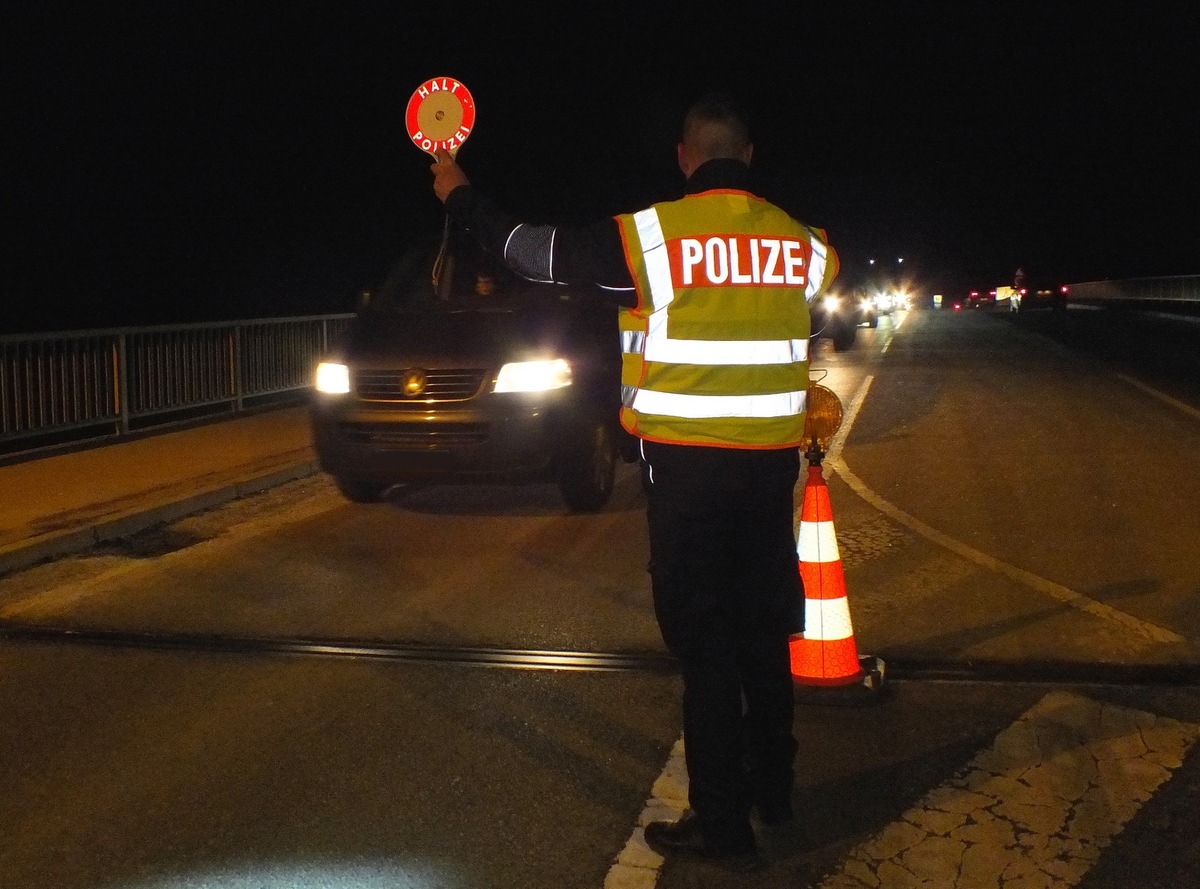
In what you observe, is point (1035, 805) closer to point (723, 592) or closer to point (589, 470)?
point (723, 592)

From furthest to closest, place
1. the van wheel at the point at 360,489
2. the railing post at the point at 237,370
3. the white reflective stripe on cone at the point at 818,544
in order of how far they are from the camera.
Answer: the railing post at the point at 237,370 → the van wheel at the point at 360,489 → the white reflective stripe on cone at the point at 818,544

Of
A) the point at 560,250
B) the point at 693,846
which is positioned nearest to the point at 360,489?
the point at 693,846

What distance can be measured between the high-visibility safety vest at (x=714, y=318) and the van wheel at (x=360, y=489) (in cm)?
615

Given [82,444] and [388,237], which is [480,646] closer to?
[82,444]

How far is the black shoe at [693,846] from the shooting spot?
3.76 metres

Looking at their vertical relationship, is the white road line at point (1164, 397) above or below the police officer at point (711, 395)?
below

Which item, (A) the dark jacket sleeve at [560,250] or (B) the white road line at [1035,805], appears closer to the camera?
(A) the dark jacket sleeve at [560,250]

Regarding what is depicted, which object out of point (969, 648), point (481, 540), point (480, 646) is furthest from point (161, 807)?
point (481, 540)

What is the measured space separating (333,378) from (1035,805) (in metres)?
5.99

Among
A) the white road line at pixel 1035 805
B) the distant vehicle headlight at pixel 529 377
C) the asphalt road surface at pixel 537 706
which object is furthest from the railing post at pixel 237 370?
the white road line at pixel 1035 805

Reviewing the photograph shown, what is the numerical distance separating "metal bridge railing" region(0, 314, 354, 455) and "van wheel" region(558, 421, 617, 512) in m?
5.26

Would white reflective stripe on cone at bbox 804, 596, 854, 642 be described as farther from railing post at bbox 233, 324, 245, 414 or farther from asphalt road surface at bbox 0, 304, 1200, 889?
railing post at bbox 233, 324, 245, 414

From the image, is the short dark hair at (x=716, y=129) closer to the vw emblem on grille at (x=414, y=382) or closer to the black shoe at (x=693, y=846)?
the black shoe at (x=693, y=846)

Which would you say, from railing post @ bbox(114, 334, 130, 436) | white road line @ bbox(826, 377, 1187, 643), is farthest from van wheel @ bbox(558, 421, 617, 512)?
railing post @ bbox(114, 334, 130, 436)
